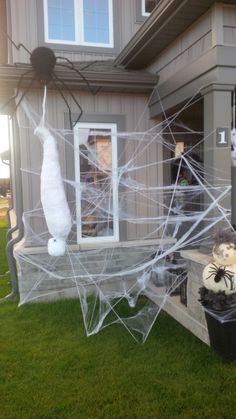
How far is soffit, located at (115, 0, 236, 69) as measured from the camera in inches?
148

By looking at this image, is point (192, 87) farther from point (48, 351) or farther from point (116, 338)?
point (48, 351)

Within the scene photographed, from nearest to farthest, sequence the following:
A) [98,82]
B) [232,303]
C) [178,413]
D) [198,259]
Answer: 1. [178,413]
2. [232,303]
3. [198,259]
4. [98,82]

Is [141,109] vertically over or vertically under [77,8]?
under

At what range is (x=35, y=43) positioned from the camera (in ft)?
18.5

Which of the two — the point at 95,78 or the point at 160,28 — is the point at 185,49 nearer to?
the point at 160,28

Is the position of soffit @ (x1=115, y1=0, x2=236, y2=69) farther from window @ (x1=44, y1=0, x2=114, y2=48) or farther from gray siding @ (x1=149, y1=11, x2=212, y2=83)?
window @ (x1=44, y1=0, x2=114, y2=48)

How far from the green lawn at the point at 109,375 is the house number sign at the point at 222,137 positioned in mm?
2058

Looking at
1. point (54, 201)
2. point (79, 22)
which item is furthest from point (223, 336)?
point (79, 22)

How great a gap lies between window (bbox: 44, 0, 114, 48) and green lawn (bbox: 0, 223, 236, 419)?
167 inches

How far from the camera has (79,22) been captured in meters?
5.91

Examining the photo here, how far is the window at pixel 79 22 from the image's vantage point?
5746 millimetres

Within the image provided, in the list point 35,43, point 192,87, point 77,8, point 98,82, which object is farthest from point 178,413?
point 77,8

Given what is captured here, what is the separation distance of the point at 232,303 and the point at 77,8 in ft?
16.5

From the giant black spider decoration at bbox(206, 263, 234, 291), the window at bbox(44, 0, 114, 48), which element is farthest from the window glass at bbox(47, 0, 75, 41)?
the giant black spider decoration at bbox(206, 263, 234, 291)
